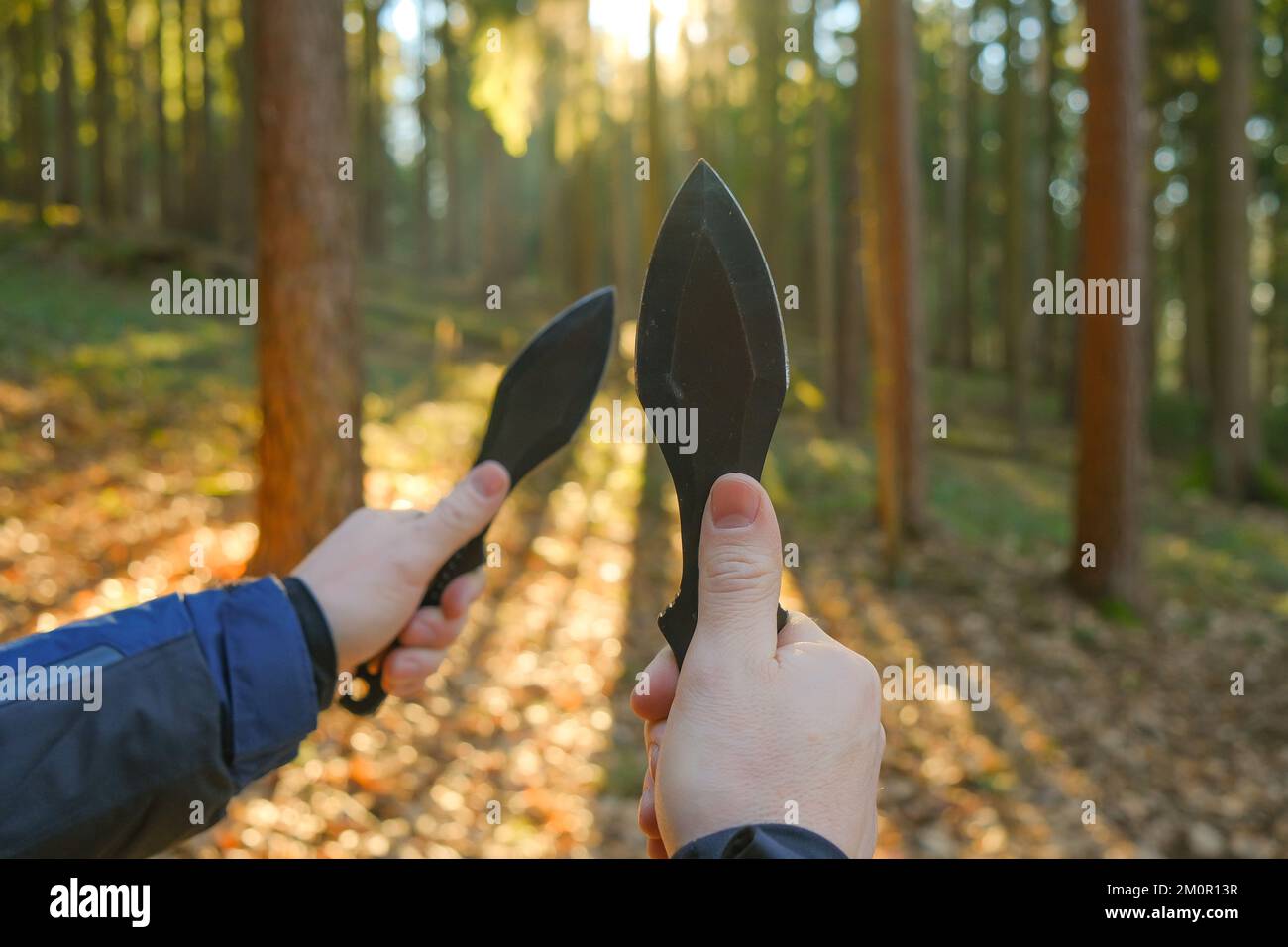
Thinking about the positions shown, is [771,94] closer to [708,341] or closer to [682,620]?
[708,341]

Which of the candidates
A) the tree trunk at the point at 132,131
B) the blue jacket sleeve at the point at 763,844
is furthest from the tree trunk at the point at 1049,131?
the blue jacket sleeve at the point at 763,844

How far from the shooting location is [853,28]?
48.9 feet

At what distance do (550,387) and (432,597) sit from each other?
2.12 feet

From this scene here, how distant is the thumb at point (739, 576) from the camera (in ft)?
4.69

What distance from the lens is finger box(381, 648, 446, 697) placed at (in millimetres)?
2363

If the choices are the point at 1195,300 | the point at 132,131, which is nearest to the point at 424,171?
the point at 132,131

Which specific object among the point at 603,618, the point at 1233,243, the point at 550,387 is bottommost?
the point at 603,618

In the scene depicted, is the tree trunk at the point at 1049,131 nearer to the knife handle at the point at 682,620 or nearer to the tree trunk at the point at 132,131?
the tree trunk at the point at 132,131

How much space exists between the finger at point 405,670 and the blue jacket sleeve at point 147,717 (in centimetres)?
43

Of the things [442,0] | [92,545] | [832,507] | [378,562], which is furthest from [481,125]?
[378,562]

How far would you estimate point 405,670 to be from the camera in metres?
2.37

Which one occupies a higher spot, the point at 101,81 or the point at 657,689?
the point at 101,81
